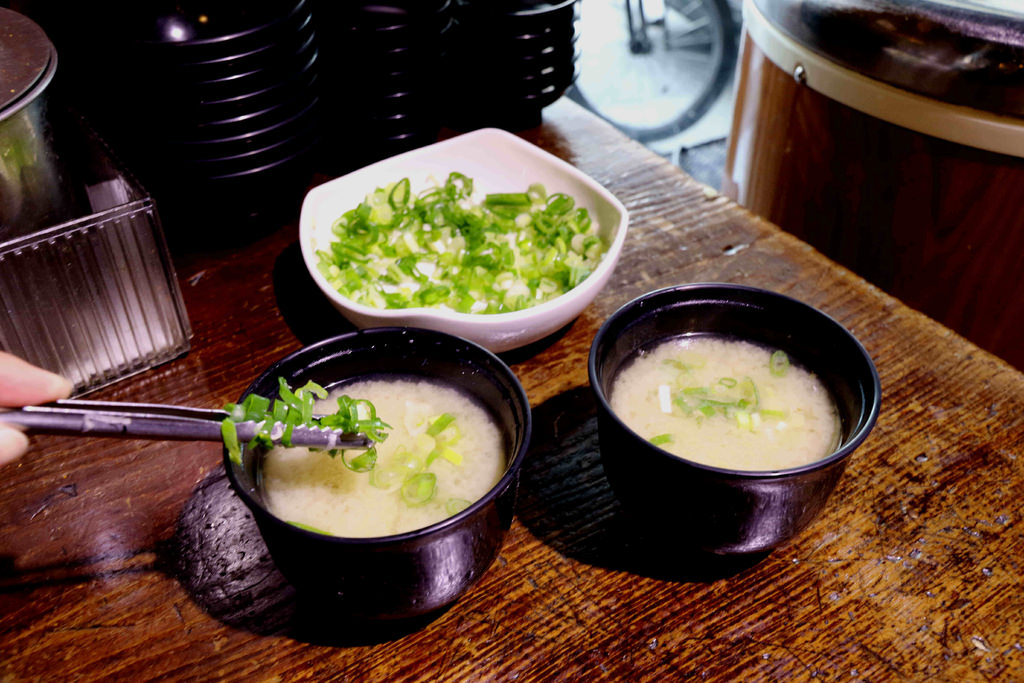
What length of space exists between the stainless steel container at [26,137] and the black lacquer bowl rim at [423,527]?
462mm

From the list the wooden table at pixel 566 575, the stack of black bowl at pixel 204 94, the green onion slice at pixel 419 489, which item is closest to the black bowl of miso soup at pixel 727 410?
the wooden table at pixel 566 575

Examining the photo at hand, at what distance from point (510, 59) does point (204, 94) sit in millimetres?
735

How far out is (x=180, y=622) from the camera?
983 mm

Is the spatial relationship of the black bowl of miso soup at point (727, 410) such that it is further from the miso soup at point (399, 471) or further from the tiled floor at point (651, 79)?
the tiled floor at point (651, 79)

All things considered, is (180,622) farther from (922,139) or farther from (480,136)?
(922,139)

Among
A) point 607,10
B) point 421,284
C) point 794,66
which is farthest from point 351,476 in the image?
point 607,10

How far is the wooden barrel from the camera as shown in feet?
5.71

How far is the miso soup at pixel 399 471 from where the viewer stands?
95cm

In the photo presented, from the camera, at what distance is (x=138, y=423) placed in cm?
85

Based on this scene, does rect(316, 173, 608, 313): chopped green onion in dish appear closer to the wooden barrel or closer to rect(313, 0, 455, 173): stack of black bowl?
rect(313, 0, 455, 173): stack of black bowl

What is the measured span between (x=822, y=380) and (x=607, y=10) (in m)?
5.11

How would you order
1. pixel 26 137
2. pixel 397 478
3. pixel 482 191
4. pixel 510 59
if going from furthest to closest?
pixel 510 59, pixel 482 191, pixel 26 137, pixel 397 478

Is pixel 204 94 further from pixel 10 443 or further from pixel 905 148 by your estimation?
pixel 905 148

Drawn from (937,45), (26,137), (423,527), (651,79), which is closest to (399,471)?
(423,527)
